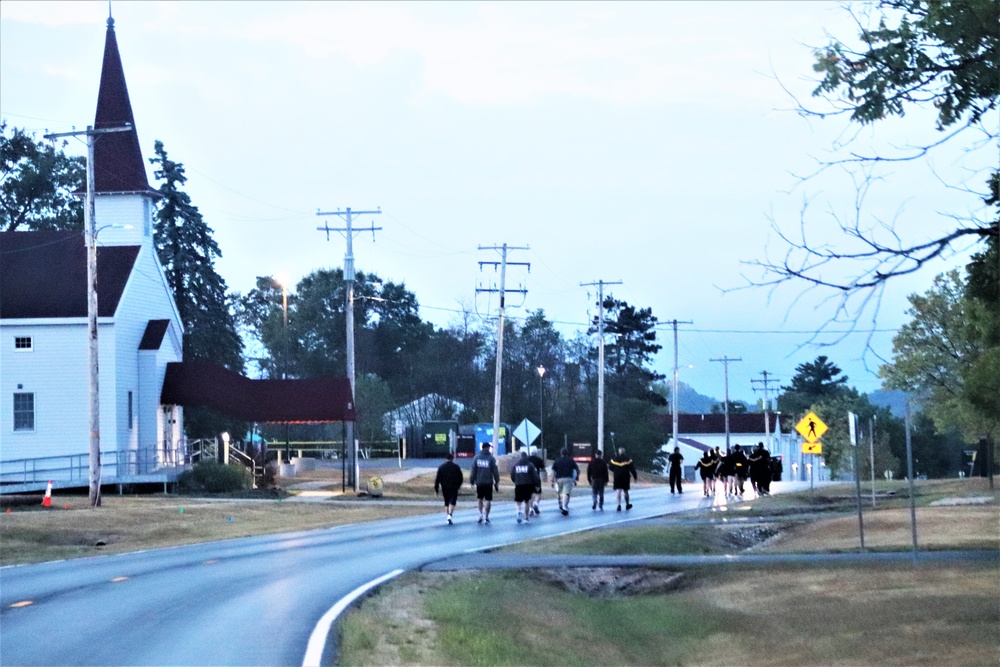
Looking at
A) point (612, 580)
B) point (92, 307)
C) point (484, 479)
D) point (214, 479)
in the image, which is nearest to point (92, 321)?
point (92, 307)

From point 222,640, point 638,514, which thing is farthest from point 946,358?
point 222,640

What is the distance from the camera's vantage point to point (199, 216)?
7338cm

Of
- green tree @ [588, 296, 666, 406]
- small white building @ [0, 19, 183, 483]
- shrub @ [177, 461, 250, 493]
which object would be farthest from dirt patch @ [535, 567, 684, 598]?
green tree @ [588, 296, 666, 406]

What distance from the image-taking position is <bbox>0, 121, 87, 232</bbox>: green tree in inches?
2874

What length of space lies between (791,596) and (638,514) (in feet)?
61.1

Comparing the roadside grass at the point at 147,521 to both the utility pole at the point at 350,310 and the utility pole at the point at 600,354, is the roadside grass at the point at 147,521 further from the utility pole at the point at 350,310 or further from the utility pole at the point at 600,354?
the utility pole at the point at 600,354

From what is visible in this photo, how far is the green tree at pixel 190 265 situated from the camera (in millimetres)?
72375

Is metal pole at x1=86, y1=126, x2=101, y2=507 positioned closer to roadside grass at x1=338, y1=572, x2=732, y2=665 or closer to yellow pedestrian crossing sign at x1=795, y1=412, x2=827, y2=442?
yellow pedestrian crossing sign at x1=795, y1=412, x2=827, y2=442

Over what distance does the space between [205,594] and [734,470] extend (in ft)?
96.7

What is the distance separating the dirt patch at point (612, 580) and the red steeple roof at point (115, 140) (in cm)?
3597

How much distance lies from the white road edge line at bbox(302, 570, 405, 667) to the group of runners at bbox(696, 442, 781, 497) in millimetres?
26401

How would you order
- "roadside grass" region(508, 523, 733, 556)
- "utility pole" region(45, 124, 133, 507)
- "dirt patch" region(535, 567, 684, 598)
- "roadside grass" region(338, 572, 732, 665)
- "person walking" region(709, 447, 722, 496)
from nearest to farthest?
"roadside grass" region(338, 572, 732, 665)
"dirt patch" region(535, 567, 684, 598)
"roadside grass" region(508, 523, 733, 556)
"utility pole" region(45, 124, 133, 507)
"person walking" region(709, 447, 722, 496)

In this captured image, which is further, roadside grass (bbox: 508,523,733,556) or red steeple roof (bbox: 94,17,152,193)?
red steeple roof (bbox: 94,17,152,193)

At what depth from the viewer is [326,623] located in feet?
45.0
